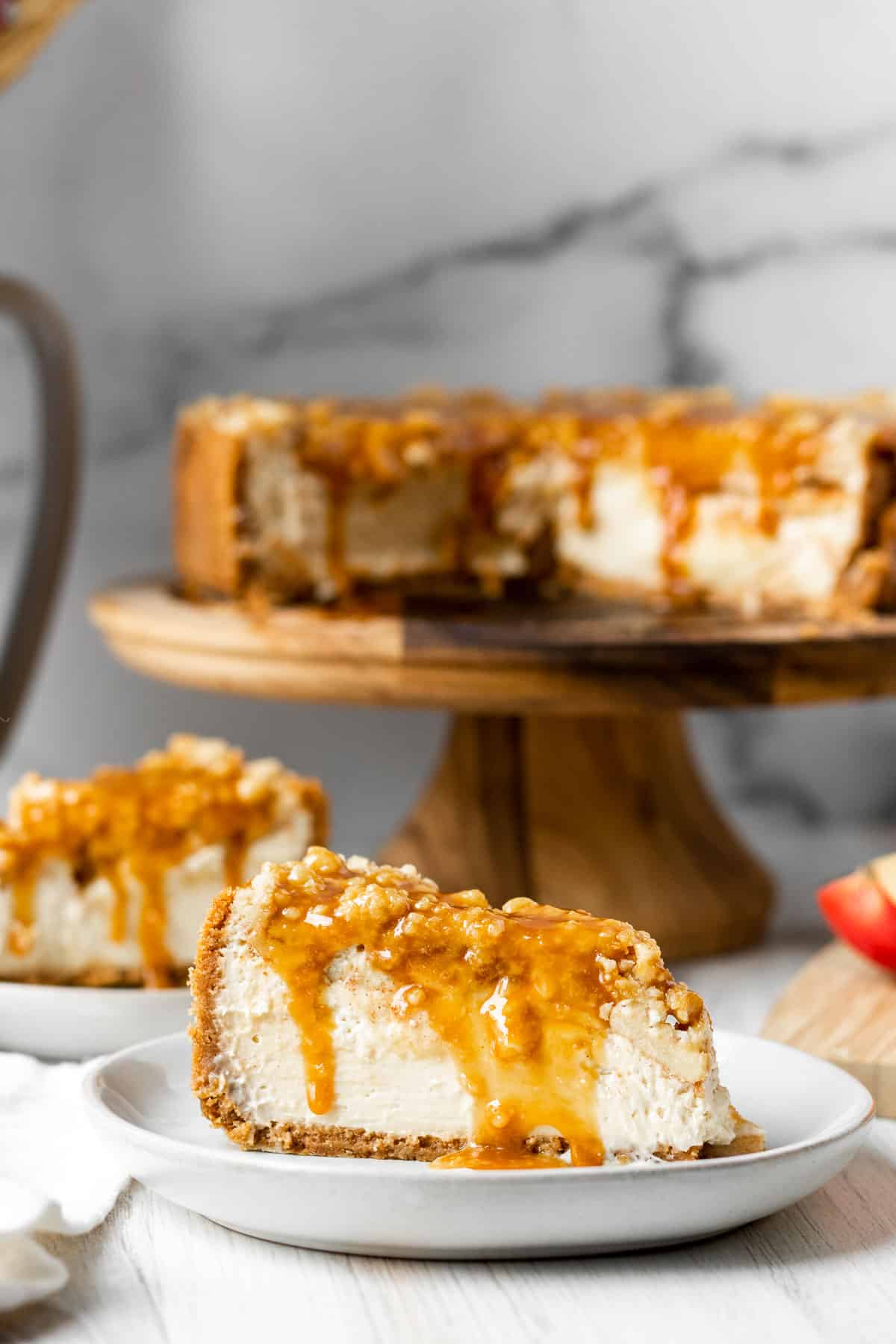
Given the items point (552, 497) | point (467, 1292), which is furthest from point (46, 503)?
point (467, 1292)

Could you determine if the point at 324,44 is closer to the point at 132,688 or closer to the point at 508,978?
the point at 132,688

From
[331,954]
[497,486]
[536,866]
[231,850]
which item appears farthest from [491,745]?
[331,954]

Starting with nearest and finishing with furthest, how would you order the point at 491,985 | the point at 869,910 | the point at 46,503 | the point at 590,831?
the point at 491,985, the point at 869,910, the point at 590,831, the point at 46,503

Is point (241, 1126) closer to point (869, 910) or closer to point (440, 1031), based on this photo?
point (440, 1031)

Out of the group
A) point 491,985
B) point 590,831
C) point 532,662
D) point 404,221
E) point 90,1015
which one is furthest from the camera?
point 404,221

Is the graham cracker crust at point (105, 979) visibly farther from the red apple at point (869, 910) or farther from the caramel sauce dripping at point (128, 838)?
the red apple at point (869, 910)

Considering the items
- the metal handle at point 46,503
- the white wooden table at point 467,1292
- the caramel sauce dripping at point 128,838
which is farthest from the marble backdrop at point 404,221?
the white wooden table at point 467,1292

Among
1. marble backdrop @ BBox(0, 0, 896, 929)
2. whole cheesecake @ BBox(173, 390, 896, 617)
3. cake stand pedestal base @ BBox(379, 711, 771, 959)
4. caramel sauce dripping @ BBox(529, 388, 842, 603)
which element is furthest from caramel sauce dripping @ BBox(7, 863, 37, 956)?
marble backdrop @ BBox(0, 0, 896, 929)
